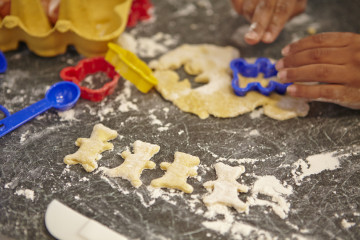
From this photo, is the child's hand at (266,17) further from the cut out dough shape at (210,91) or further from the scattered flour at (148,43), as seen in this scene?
the scattered flour at (148,43)

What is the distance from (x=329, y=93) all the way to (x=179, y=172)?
0.50 meters

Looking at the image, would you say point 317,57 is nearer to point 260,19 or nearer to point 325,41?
point 325,41

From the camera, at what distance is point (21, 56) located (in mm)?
1224

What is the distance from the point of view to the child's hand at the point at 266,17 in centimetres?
120

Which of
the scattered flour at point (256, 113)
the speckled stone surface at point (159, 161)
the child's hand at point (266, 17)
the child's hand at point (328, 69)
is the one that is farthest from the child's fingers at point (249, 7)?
the scattered flour at point (256, 113)

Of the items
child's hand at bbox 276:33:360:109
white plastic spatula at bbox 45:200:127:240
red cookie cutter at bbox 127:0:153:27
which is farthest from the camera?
red cookie cutter at bbox 127:0:153:27

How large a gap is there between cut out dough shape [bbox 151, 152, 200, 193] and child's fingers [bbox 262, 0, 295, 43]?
1.79ft

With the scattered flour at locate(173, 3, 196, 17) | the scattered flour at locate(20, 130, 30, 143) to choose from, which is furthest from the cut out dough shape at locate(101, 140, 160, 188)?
the scattered flour at locate(173, 3, 196, 17)

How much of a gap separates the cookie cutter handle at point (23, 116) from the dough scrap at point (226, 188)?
0.50m

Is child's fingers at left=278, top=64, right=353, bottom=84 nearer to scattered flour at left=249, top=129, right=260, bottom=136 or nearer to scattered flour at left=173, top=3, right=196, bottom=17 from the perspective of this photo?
scattered flour at left=249, top=129, right=260, bottom=136

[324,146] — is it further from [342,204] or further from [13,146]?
[13,146]

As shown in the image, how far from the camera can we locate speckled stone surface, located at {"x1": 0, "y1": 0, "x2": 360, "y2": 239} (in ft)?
2.70

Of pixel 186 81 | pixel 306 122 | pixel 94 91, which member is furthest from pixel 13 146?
pixel 306 122

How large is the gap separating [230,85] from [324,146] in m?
0.34
